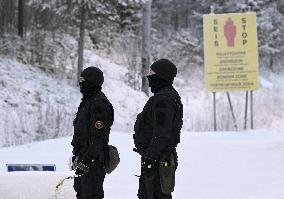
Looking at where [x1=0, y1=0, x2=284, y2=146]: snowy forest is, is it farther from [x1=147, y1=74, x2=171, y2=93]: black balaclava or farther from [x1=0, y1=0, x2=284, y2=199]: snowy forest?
[x1=147, y1=74, x2=171, y2=93]: black balaclava

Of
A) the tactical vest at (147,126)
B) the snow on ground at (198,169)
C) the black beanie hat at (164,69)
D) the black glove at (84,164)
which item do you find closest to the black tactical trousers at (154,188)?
the tactical vest at (147,126)

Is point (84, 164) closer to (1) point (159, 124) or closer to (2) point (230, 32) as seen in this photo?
(1) point (159, 124)

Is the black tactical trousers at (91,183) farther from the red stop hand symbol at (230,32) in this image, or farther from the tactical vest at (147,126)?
the red stop hand symbol at (230,32)

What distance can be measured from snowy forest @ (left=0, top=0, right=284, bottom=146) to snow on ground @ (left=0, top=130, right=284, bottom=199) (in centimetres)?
312

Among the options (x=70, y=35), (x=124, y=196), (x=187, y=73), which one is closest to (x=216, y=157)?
(x=124, y=196)

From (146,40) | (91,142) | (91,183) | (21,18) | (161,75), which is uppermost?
(21,18)

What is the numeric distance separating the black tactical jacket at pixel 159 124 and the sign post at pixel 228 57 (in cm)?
1276

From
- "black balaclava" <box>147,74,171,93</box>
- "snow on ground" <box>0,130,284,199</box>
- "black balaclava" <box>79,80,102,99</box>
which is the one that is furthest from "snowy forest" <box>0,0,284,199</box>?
"black balaclava" <box>79,80,102,99</box>

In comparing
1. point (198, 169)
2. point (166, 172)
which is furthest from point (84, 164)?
point (198, 169)

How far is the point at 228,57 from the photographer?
17.9 meters

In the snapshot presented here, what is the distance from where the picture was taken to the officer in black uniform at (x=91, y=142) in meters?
5.45

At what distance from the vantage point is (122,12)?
27.5m

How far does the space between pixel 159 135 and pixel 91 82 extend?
3.70 ft

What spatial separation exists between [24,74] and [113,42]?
902 centimetres
